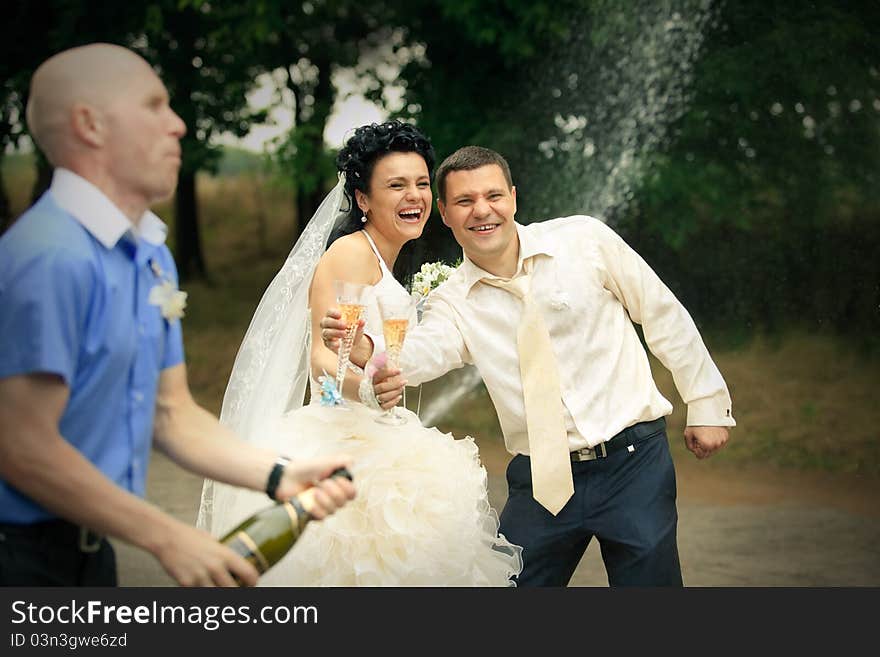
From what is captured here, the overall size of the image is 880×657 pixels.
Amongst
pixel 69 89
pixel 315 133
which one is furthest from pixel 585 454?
pixel 315 133

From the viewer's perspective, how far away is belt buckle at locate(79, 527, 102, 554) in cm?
173

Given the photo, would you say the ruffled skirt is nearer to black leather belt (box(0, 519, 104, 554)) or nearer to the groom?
the groom

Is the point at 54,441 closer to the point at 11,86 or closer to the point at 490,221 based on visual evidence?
the point at 490,221

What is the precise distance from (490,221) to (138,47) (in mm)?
6668

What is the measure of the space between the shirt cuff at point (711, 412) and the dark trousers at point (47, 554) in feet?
5.92

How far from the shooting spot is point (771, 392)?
8.76 m

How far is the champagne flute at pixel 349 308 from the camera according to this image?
2.44 meters

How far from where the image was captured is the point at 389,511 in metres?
2.78

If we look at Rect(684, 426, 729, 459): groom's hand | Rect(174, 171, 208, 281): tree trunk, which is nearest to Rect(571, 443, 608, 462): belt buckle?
Rect(684, 426, 729, 459): groom's hand

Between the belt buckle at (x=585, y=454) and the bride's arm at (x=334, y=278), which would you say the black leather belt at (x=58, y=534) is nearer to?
the bride's arm at (x=334, y=278)

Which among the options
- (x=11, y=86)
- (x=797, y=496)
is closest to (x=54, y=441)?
(x=797, y=496)

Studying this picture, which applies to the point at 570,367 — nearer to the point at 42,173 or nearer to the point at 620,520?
the point at 620,520

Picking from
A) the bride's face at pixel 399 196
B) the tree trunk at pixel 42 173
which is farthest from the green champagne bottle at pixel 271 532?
the tree trunk at pixel 42 173

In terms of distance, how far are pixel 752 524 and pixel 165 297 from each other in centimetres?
580
